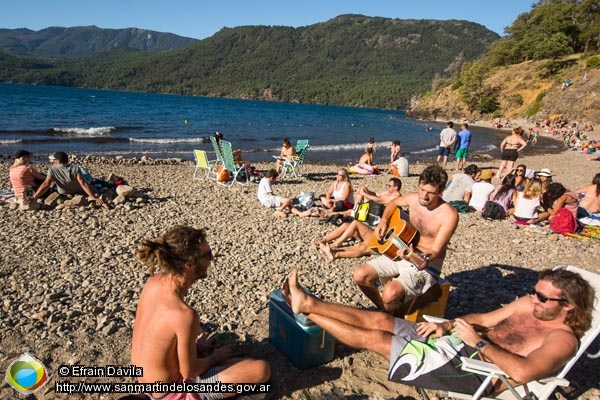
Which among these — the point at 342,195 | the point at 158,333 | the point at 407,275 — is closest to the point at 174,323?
the point at 158,333

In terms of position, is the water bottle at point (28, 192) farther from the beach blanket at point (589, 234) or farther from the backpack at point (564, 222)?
the beach blanket at point (589, 234)

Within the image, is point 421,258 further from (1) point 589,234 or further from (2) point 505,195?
(2) point 505,195

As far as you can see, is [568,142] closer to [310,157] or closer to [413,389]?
[310,157]

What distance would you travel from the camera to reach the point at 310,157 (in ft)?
63.5

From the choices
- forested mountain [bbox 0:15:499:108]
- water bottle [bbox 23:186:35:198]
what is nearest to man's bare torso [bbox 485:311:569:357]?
water bottle [bbox 23:186:35:198]

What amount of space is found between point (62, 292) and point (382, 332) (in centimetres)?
349

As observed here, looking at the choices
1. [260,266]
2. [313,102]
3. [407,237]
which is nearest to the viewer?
[407,237]

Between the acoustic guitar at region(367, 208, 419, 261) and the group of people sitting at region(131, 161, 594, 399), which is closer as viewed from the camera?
the group of people sitting at region(131, 161, 594, 399)

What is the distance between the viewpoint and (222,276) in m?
4.84

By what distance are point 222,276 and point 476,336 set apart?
3076 millimetres

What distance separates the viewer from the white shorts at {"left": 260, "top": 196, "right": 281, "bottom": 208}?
791cm

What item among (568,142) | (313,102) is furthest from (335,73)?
(568,142)

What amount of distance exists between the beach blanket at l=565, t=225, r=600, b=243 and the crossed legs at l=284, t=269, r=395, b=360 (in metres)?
5.88

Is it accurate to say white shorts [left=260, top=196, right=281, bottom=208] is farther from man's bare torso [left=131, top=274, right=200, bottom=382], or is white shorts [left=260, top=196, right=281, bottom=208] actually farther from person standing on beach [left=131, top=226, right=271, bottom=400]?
man's bare torso [left=131, top=274, right=200, bottom=382]
